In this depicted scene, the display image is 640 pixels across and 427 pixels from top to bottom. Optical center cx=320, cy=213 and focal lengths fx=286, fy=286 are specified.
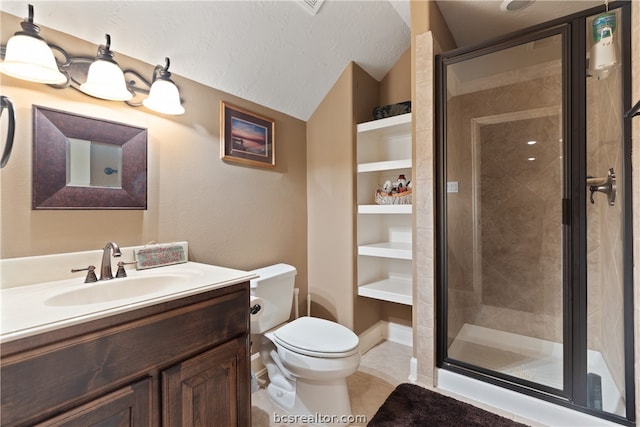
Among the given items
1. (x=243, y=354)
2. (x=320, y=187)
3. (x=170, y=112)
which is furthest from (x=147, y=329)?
(x=320, y=187)

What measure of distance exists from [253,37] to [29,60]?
3.29 ft

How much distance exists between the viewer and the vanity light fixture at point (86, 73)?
0.98 m

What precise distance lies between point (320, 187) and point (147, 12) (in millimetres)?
1469

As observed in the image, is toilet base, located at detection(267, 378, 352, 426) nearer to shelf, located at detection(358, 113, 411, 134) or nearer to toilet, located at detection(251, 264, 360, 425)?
toilet, located at detection(251, 264, 360, 425)

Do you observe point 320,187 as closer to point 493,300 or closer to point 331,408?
point 331,408

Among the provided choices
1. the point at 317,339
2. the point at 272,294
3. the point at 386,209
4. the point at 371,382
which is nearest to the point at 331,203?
the point at 386,209

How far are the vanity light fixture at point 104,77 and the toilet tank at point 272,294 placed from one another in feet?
3.60

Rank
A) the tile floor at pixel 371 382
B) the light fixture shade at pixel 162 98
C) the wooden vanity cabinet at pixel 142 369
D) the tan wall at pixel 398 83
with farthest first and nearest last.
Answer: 1. the tan wall at pixel 398 83
2. the tile floor at pixel 371 382
3. the light fixture shade at pixel 162 98
4. the wooden vanity cabinet at pixel 142 369

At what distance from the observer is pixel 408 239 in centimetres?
239

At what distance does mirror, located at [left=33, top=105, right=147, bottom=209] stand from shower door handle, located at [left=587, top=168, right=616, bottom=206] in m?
2.24

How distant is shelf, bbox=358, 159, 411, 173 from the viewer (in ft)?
6.45

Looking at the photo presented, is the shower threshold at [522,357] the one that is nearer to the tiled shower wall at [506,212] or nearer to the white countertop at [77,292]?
the tiled shower wall at [506,212]

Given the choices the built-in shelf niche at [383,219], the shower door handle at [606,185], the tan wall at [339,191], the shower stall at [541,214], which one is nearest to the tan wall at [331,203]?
the tan wall at [339,191]

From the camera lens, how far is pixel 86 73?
4.00 feet
